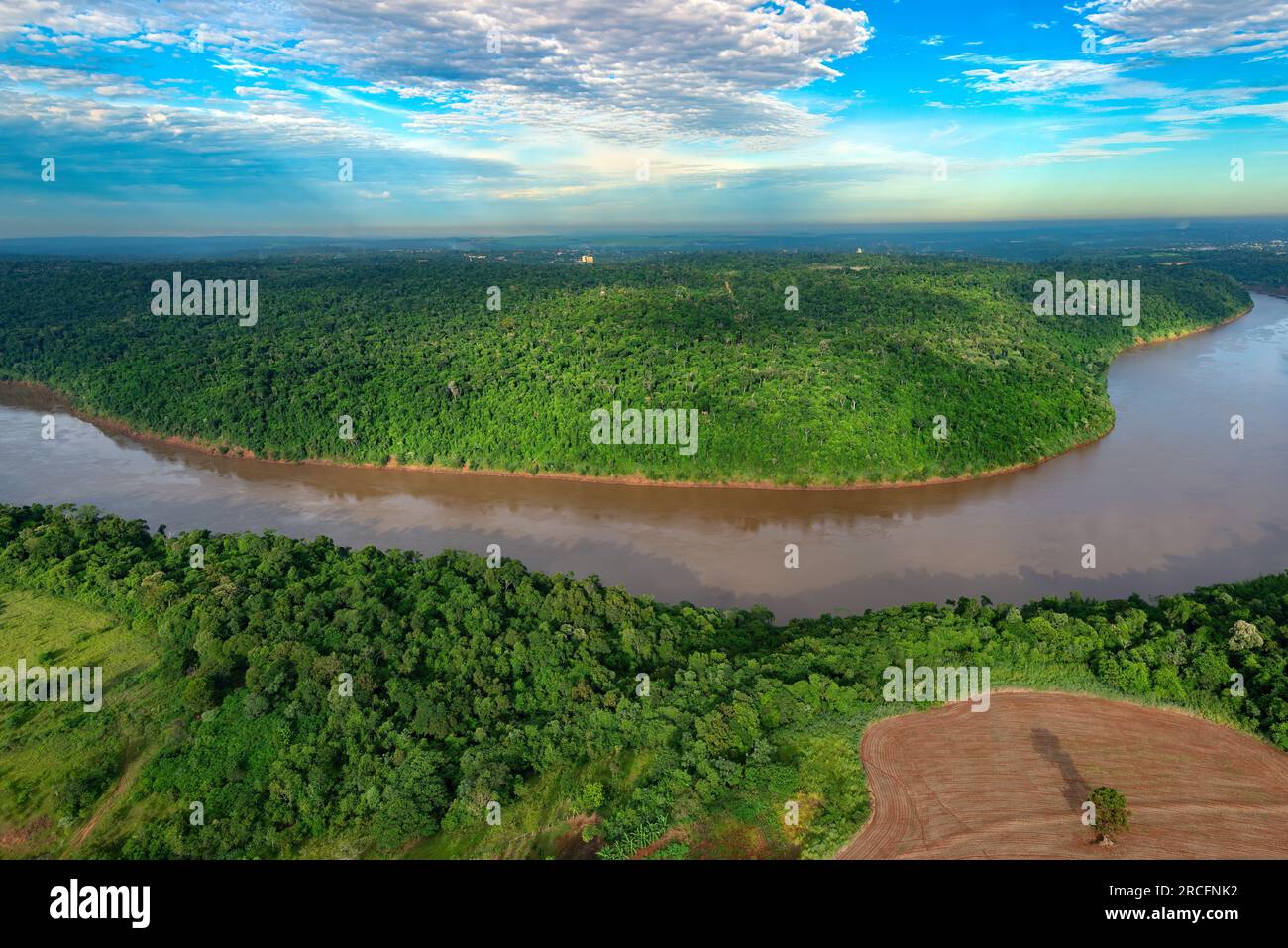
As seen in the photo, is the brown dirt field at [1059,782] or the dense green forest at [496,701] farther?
the dense green forest at [496,701]

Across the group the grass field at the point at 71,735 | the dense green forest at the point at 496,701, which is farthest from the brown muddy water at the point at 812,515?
the grass field at the point at 71,735

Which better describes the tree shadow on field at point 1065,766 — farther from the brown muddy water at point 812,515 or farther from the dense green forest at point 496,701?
the brown muddy water at point 812,515

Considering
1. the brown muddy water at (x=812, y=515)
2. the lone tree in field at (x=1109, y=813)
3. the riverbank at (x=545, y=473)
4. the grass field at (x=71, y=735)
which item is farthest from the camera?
the riverbank at (x=545, y=473)

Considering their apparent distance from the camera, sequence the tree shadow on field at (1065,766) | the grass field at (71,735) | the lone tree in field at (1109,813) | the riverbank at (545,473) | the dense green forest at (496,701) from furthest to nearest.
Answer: the riverbank at (545,473) < the grass field at (71,735) < the dense green forest at (496,701) < the tree shadow on field at (1065,766) < the lone tree in field at (1109,813)

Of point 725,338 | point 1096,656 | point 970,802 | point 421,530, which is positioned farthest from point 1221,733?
point 725,338

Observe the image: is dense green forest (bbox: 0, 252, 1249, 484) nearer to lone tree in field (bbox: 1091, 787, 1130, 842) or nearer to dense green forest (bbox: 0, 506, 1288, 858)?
dense green forest (bbox: 0, 506, 1288, 858)

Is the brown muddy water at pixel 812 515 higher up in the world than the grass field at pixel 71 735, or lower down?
higher up

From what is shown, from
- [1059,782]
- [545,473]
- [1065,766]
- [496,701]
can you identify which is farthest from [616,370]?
[1059,782]

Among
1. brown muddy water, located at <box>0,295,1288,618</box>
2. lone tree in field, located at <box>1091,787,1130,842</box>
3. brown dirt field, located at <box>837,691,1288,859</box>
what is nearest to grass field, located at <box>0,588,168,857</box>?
brown muddy water, located at <box>0,295,1288,618</box>
